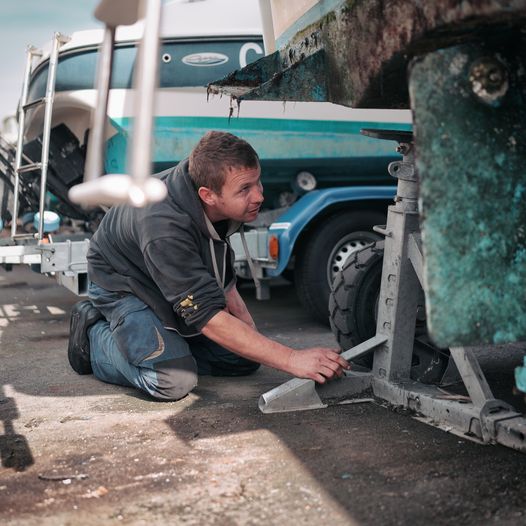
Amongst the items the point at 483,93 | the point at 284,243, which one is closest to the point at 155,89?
the point at 483,93

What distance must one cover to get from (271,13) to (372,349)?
136 cm

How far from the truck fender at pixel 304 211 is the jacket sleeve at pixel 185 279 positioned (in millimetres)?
1899

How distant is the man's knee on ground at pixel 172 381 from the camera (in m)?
3.01

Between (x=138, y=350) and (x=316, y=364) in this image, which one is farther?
(x=138, y=350)

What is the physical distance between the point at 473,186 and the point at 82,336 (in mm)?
2259

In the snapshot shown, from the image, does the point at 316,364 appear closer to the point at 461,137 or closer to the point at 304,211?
the point at 461,137

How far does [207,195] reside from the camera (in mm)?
2957

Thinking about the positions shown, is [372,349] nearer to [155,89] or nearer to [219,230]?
[219,230]

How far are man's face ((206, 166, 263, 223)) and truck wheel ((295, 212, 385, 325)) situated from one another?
6.42 ft

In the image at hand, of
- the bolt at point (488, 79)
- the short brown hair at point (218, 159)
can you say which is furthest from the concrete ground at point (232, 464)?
the bolt at point (488, 79)

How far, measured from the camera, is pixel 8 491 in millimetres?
2139

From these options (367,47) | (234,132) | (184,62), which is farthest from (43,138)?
(367,47)

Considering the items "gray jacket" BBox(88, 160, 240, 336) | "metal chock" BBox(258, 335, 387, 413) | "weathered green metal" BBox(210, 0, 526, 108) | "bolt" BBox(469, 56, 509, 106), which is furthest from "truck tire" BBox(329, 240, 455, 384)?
"bolt" BBox(469, 56, 509, 106)

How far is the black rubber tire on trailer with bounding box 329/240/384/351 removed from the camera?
3.21 m
